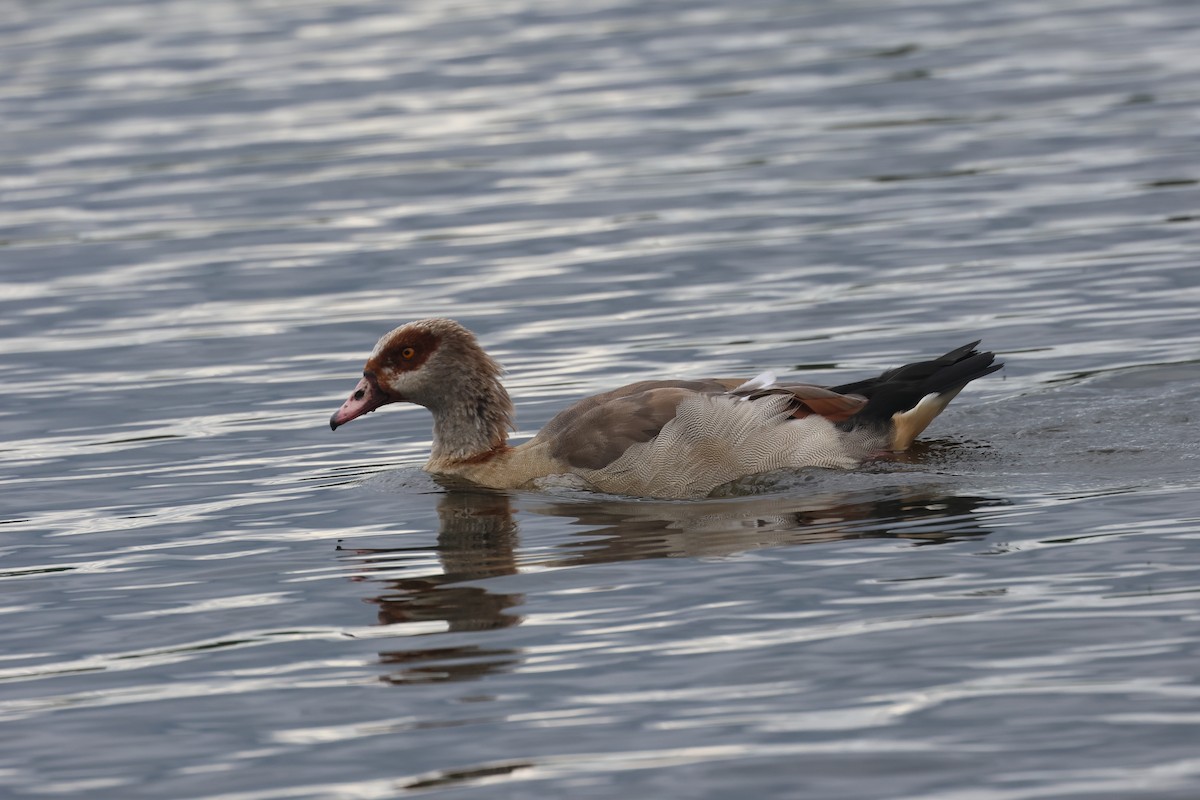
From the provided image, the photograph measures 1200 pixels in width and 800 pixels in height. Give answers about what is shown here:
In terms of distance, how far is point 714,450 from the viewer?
38.3ft

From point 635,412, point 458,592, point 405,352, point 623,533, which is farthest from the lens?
point 405,352

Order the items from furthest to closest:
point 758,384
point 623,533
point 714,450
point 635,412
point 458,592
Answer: point 758,384
point 635,412
point 714,450
point 623,533
point 458,592

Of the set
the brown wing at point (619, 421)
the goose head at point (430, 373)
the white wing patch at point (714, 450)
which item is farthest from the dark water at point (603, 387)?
the goose head at point (430, 373)

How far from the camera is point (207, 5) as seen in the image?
35.4 m

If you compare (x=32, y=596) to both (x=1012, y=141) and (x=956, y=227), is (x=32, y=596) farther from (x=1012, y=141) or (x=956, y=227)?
(x=1012, y=141)

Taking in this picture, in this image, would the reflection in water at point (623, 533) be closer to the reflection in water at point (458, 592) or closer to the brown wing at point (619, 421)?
the reflection in water at point (458, 592)

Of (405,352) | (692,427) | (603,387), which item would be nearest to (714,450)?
(692,427)

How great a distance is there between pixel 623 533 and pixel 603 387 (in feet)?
11.8

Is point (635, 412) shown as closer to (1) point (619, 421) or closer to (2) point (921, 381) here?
(1) point (619, 421)

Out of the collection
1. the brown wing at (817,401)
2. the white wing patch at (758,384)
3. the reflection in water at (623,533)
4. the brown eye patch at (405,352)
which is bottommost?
the reflection in water at (623,533)

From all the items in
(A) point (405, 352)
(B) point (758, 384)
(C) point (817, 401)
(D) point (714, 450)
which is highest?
(A) point (405, 352)

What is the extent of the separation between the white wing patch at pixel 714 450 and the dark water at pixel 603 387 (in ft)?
0.63

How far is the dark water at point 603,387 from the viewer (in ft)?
25.7

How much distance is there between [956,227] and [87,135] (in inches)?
473
